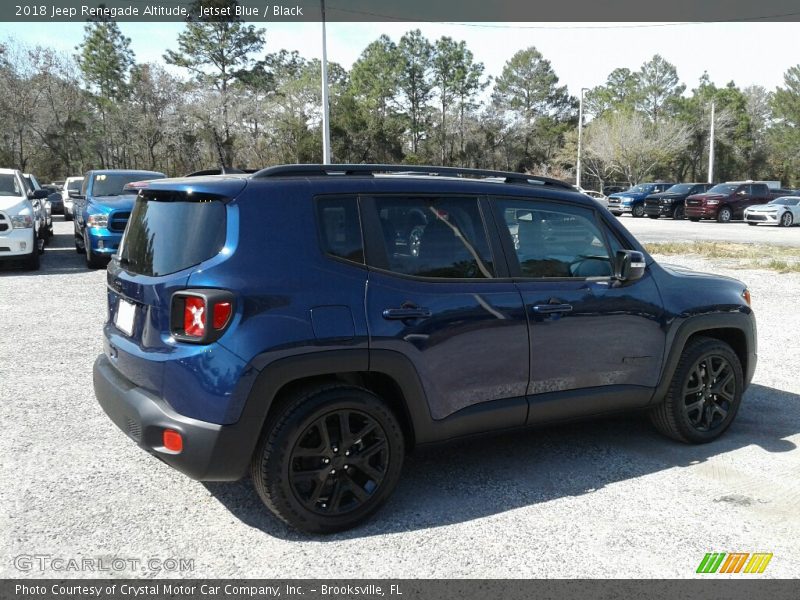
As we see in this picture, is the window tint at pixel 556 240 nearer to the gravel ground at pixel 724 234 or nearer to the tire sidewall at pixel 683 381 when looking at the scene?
the tire sidewall at pixel 683 381

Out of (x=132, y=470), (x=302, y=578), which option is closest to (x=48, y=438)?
(x=132, y=470)

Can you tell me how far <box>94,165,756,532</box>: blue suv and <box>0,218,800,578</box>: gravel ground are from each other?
1.02 feet

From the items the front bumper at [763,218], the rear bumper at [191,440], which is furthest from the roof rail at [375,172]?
the front bumper at [763,218]

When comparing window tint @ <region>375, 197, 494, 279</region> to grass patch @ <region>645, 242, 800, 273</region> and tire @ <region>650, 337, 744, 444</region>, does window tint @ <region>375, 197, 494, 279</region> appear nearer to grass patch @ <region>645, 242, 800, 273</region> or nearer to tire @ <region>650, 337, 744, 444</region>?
tire @ <region>650, 337, 744, 444</region>

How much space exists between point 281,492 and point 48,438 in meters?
2.27

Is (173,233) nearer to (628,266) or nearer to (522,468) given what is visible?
(522,468)

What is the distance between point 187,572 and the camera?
10.2ft

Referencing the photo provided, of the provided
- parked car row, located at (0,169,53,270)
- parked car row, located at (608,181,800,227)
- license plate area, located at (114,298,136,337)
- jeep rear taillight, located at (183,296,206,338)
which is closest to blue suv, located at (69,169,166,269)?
parked car row, located at (0,169,53,270)

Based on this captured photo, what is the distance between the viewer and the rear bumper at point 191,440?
3174mm

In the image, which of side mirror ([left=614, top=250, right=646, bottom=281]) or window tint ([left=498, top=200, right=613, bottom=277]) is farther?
side mirror ([left=614, top=250, right=646, bottom=281])

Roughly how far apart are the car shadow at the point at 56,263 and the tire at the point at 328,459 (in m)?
11.5

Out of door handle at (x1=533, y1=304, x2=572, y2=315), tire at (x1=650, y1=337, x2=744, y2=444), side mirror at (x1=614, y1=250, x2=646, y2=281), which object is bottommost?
tire at (x1=650, y1=337, x2=744, y2=444)

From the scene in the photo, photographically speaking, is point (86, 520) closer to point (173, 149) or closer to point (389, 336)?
point (389, 336)

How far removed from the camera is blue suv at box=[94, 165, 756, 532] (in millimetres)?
3223
